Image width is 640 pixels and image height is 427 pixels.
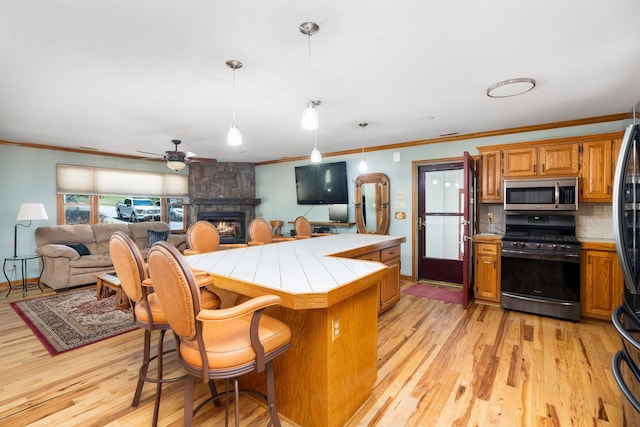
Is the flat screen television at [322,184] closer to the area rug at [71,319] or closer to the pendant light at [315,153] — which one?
the pendant light at [315,153]

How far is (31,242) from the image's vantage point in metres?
5.18

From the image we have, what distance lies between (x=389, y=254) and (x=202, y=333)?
264 cm

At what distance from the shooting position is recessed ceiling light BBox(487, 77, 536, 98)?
2.69 meters

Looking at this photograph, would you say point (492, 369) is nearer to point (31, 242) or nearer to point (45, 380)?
point (45, 380)

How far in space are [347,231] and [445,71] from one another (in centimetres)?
391

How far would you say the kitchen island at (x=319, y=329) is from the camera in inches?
63.9

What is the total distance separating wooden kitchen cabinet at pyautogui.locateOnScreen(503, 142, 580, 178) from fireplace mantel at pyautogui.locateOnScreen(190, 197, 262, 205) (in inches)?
204

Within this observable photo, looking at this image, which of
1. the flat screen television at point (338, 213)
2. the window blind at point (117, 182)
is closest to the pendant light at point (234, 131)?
the flat screen television at point (338, 213)

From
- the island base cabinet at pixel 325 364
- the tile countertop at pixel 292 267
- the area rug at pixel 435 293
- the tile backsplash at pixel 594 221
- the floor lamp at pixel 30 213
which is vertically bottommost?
the area rug at pixel 435 293

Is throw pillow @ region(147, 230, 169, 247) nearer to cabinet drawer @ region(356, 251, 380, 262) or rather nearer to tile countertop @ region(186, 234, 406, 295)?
tile countertop @ region(186, 234, 406, 295)

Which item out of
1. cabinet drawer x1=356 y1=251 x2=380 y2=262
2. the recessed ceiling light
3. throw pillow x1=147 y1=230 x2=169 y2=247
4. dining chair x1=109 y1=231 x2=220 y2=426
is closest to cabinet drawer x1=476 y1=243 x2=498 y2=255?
cabinet drawer x1=356 y1=251 x2=380 y2=262

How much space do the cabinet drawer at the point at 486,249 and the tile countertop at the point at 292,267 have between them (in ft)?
6.21

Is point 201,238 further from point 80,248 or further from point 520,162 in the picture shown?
point 520,162

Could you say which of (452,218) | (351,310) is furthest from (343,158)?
(351,310)
